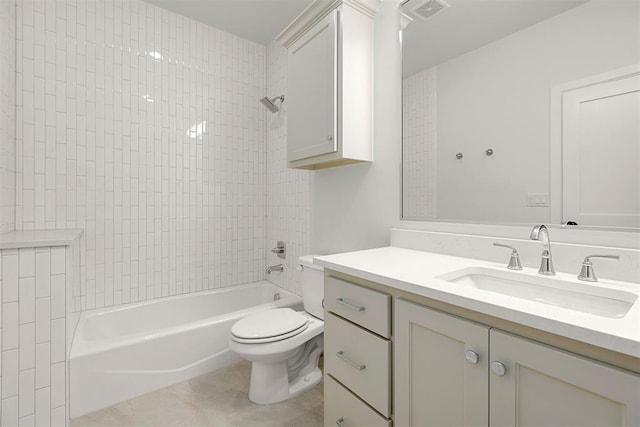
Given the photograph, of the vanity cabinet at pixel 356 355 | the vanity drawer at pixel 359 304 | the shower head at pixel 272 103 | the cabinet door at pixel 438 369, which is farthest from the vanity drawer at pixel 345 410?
the shower head at pixel 272 103

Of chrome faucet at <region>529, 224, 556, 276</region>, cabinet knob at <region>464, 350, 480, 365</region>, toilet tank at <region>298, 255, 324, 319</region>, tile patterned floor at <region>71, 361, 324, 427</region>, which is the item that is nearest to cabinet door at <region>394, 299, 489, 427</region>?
cabinet knob at <region>464, 350, 480, 365</region>

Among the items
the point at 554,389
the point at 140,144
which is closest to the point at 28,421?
the point at 140,144

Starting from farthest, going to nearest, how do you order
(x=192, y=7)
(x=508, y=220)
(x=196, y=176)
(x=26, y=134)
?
(x=196, y=176)
(x=192, y=7)
(x=26, y=134)
(x=508, y=220)

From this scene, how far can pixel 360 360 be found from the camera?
1017mm

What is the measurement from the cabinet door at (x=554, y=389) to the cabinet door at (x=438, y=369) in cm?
4

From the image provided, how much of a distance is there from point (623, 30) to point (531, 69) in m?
0.24

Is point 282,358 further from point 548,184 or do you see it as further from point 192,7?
point 192,7

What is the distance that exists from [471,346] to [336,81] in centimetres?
133

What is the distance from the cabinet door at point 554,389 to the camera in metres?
0.52

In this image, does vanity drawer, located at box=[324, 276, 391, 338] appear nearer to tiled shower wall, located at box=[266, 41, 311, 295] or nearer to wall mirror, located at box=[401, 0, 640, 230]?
wall mirror, located at box=[401, 0, 640, 230]

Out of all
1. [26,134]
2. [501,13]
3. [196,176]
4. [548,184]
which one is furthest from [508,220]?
[26,134]

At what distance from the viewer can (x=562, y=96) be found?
1029 mm

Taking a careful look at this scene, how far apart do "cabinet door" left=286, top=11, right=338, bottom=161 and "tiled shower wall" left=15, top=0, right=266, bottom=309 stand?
0.94m

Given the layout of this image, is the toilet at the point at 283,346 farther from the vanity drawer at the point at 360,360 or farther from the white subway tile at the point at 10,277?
the white subway tile at the point at 10,277
